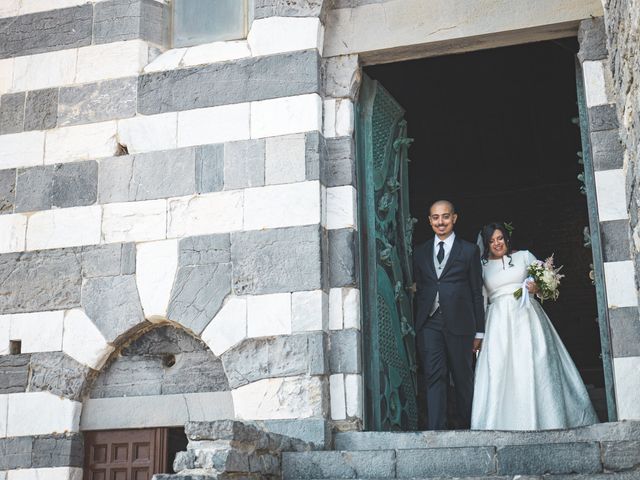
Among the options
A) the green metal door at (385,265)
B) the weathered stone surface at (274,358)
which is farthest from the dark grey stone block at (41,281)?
the green metal door at (385,265)

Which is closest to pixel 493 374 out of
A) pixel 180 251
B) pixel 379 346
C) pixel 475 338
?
pixel 475 338

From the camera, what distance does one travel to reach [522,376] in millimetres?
6617

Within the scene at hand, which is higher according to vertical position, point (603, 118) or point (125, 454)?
point (603, 118)

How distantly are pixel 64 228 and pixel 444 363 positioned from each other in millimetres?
2820

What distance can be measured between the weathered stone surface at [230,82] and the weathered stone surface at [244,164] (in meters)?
0.34

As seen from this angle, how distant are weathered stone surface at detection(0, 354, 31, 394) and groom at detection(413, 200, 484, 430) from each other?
107 inches

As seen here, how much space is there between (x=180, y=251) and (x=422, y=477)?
238 centimetres

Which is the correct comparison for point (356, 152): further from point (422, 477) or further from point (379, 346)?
point (422, 477)

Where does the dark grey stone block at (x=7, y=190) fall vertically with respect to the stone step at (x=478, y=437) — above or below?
above

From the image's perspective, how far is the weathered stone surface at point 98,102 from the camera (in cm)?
702

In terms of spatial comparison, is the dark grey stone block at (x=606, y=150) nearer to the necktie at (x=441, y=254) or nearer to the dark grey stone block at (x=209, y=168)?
the necktie at (x=441, y=254)

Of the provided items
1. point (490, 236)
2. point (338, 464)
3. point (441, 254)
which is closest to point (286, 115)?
point (441, 254)

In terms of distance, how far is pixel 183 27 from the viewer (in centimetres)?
735

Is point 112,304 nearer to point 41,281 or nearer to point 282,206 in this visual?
point 41,281
